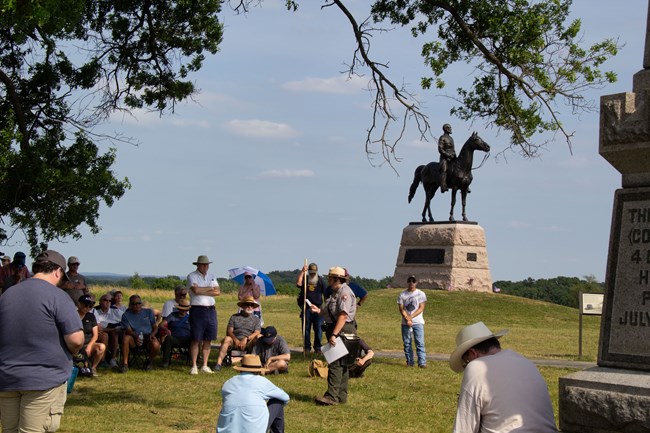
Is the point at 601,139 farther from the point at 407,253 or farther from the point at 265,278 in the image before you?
the point at 407,253

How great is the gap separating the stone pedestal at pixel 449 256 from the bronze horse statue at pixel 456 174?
2.52 feet

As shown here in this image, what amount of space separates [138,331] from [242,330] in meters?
1.76

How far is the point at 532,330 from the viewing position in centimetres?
2831

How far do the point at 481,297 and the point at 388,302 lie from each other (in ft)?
11.5

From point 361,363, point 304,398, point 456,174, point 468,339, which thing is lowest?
Answer: point 304,398

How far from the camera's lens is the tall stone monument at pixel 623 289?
553 centimetres

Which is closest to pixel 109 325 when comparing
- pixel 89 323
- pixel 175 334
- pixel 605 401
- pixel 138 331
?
pixel 138 331

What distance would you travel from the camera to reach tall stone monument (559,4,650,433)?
5531 mm

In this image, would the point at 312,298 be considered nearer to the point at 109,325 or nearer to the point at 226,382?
the point at 109,325

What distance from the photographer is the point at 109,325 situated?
1512 centimetres

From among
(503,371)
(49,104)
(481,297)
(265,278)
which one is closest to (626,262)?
(503,371)

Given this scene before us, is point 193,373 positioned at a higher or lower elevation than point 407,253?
lower

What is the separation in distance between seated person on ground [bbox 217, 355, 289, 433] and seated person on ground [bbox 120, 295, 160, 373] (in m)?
→ 8.61

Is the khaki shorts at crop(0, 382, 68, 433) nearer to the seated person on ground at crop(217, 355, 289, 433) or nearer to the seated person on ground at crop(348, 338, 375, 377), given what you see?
the seated person on ground at crop(217, 355, 289, 433)
